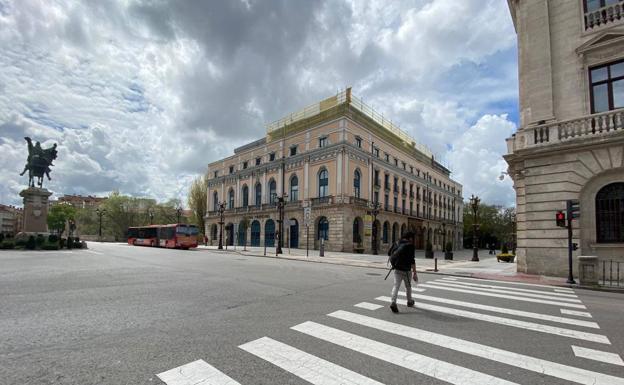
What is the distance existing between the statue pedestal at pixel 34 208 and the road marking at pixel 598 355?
39139 mm

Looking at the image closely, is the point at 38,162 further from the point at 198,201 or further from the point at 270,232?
the point at 198,201

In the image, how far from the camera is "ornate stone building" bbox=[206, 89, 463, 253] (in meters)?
37.4

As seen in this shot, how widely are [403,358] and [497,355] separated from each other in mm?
1341

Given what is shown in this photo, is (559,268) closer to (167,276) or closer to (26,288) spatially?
(167,276)

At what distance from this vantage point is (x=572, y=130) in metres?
14.7

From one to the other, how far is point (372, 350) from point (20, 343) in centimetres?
486

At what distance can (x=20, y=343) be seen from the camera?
459cm

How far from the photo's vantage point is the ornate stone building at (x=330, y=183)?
123 ft

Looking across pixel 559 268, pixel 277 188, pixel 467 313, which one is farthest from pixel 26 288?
pixel 277 188

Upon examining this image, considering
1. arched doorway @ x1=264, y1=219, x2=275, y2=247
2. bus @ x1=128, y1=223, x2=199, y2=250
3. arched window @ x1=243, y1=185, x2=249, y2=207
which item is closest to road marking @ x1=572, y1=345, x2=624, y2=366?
bus @ x1=128, y1=223, x2=199, y2=250

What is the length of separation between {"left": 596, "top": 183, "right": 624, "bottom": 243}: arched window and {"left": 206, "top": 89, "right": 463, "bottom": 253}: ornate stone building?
19.5m

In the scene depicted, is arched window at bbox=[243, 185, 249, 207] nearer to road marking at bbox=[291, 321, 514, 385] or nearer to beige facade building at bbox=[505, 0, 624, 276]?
beige facade building at bbox=[505, 0, 624, 276]

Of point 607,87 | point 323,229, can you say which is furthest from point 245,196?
point 607,87

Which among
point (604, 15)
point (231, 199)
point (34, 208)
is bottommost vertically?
point (34, 208)
